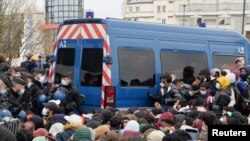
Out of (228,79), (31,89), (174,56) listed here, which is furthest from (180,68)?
(31,89)

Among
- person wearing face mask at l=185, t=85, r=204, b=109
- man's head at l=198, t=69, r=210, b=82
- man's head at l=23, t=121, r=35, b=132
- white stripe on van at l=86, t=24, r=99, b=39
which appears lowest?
man's head at l=23, t=121, r=35, b=132

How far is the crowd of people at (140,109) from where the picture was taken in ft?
24.4

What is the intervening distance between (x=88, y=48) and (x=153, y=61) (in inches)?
47.1

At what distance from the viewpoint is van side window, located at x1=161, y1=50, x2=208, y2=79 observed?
10812 mm

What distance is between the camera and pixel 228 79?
10.2m

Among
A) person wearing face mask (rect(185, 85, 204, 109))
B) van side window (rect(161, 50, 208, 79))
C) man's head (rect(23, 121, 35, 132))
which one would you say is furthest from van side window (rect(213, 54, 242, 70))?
man's head (rect(23, 121, 35, 132))

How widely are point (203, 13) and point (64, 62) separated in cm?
8193

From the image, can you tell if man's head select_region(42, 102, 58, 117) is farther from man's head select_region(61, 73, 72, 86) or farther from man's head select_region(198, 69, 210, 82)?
man's head select_region(198, 69, 210, 82)

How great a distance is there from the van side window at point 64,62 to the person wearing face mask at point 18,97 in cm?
100

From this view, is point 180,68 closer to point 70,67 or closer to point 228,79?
point 228,79

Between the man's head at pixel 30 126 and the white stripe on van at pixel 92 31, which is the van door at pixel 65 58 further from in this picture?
the man's head at pixel 30 126

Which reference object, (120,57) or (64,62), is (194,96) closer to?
(120,57)

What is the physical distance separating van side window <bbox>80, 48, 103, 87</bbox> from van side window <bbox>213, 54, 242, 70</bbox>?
2.87 meters

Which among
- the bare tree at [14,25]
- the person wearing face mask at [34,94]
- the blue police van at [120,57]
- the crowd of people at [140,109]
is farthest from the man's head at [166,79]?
the bare tree at [14,25]
